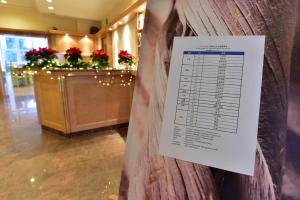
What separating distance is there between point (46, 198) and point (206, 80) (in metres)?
1.87

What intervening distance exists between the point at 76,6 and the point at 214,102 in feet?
22.4

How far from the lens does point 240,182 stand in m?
0.48

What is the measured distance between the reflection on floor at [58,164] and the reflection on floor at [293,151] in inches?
64.7

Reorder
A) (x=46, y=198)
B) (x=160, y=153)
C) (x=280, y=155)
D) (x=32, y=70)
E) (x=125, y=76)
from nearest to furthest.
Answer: (x=280, y=155), (x=160, y=153), (x=46, y=198), (x=32, y=70), (x=125, y=76)

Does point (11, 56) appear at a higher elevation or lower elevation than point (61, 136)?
higher

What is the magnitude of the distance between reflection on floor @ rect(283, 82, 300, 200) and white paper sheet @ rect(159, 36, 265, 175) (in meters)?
0.08

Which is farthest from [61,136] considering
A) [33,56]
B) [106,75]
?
[33,56]

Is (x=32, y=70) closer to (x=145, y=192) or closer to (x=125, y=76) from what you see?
(x=125, y=76)

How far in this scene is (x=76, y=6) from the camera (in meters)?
6.13

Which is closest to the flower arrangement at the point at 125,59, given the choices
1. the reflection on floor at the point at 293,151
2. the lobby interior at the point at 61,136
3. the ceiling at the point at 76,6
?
the lobby interior at the point at 61,136

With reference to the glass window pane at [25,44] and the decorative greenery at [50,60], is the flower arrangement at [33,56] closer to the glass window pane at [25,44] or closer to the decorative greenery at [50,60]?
the decorative greenery at [50,60]

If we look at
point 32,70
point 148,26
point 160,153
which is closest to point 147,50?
point 148,26

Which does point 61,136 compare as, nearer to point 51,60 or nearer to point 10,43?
point 51,60

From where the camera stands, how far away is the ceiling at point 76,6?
571 cm
